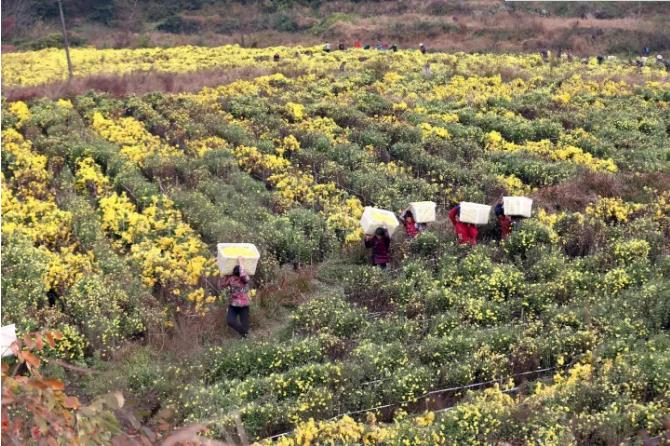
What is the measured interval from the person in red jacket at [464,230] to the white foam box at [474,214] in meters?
0.13

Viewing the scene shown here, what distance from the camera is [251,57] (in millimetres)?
33781

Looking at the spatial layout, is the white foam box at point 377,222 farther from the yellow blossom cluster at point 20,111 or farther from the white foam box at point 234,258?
the yellow blossom cluster at point 20,111

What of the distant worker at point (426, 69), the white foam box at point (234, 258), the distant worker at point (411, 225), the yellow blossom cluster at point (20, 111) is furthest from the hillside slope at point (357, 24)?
the white foam box at point (234, 258)

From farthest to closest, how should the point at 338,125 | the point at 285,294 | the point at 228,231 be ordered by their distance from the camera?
the point at 338,125 → the point at 228,231 → the point at 285,294

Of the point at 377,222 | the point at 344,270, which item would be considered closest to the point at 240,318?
the point at 344,270

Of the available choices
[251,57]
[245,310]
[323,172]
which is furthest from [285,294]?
[251,57]

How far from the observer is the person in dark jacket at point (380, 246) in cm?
1127

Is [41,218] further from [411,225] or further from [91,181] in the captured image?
[411,225]

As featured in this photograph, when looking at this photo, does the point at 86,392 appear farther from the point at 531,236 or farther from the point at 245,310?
the point at 531,236

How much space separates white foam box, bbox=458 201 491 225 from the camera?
1169 centimetres

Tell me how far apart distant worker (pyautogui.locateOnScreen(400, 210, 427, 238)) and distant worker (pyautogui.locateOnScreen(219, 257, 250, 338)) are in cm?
354

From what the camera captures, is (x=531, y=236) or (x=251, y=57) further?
(x=251, y=57)

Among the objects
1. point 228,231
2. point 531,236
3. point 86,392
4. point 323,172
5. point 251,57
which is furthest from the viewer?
point 251,57

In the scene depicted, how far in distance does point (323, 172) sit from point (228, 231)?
12.5 feet
